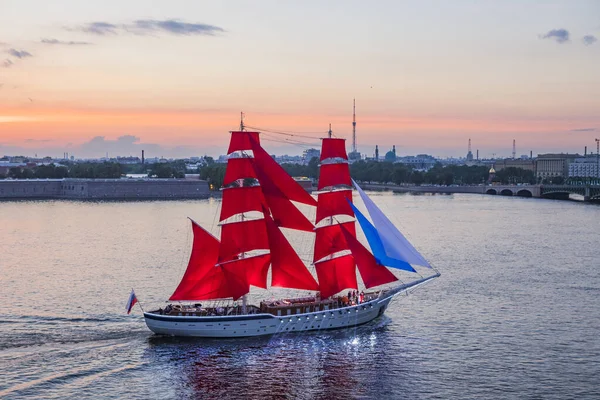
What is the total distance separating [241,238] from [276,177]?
294cm

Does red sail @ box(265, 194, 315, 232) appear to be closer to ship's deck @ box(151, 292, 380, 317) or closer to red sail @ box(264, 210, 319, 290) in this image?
red sail @ box(264, 210, 319, 290)

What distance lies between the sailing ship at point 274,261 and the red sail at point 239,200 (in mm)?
41

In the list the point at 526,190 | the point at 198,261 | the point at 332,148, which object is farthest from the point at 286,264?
the point at 526,190

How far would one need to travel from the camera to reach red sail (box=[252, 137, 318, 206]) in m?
34.7

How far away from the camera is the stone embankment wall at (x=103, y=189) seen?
124375 millimetres

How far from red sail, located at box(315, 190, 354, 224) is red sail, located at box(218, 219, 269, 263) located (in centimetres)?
271

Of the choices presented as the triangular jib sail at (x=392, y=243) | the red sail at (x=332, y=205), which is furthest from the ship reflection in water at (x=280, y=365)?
the red sail at (x=332, y=205)

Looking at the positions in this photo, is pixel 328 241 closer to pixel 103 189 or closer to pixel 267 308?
pixel 267 308

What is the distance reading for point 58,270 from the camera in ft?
158

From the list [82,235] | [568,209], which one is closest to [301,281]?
[82,235]

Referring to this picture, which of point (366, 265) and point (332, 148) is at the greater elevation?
point (332, 148)

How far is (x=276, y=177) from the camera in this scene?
34844mm

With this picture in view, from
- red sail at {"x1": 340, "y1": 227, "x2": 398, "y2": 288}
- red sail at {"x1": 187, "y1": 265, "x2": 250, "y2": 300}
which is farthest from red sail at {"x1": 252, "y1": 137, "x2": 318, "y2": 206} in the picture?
red sail at {"x1": 187, "y1": 265, "x2": 250, "y2": 300}

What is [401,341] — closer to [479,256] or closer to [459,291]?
[459,291]
